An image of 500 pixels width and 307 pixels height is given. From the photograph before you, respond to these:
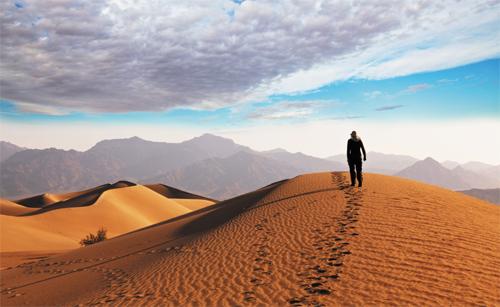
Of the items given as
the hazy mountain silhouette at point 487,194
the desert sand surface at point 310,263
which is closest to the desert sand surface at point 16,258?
the desert sand surface at point 310,263

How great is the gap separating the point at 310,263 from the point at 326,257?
0.45 m

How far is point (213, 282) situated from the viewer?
8586mm

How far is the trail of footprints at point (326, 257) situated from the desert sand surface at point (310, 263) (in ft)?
0.10

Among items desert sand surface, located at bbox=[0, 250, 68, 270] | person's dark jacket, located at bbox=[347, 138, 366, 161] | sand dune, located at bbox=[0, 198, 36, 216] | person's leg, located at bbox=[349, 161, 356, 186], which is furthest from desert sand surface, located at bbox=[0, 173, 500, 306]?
sand dune, located at bbox=[0, 198, 36, 216]

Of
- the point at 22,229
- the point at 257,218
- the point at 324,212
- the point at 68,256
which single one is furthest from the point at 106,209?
the point at 324,212

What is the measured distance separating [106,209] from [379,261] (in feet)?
123

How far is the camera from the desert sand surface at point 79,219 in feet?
89.3

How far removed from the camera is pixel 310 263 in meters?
8.43

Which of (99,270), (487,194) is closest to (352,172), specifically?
(99,270)

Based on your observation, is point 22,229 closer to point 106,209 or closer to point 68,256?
point 106,209

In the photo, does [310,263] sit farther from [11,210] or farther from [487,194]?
[487,194]

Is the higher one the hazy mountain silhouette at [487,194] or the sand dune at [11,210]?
the sand dune at [11,210]

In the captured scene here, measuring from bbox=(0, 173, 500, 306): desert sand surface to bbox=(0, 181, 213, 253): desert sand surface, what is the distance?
1341 cm

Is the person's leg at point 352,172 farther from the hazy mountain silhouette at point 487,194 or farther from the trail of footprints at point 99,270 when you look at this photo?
the hazy mountain silhouette at point 487,194
